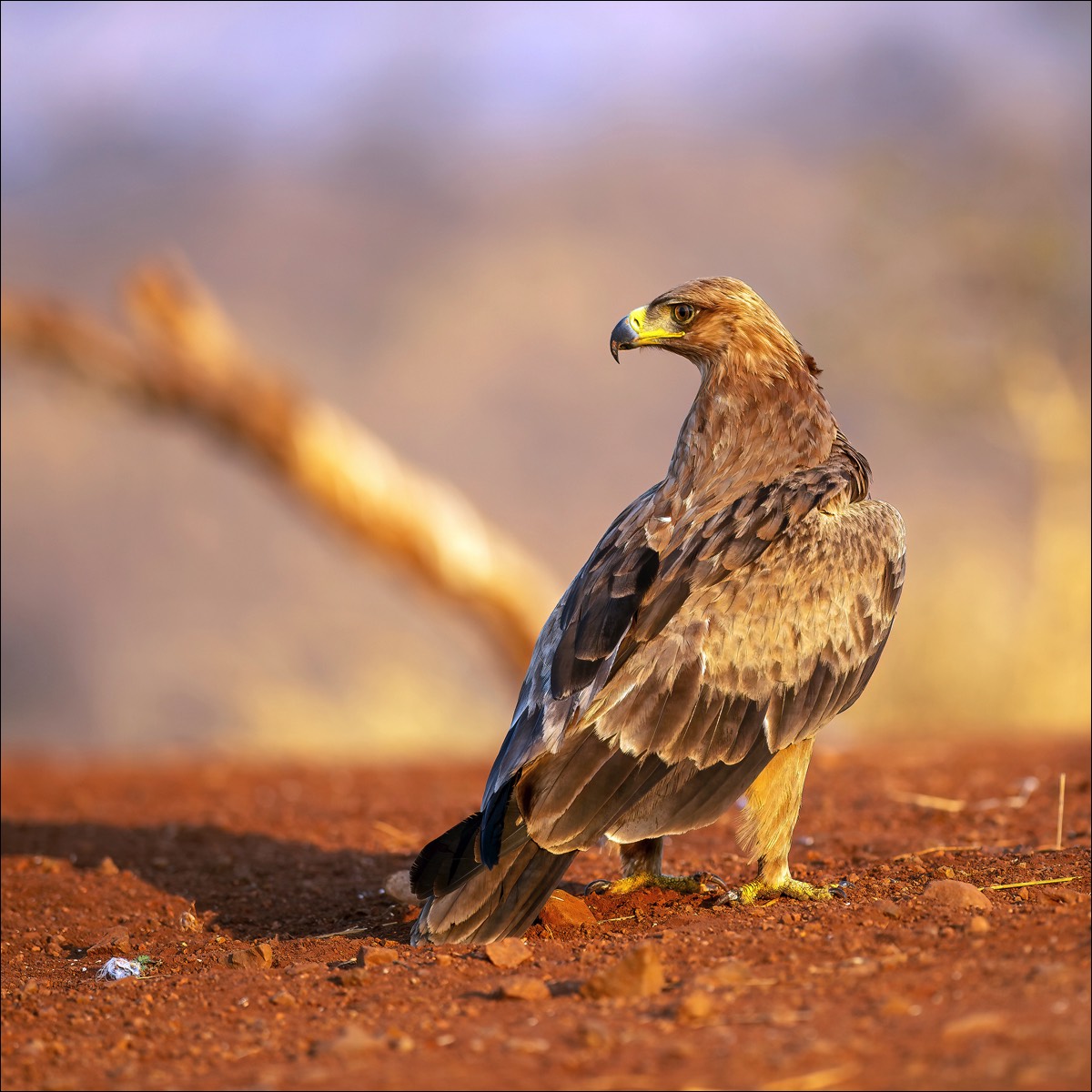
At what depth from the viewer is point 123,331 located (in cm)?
1516

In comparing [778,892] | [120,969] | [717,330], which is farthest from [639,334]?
[120,969]

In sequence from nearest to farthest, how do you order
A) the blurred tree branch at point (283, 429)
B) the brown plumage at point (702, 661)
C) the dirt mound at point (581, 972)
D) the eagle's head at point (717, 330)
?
the dirt mound at point (581, 972), the brown plumage at point (702, 661), the eagle's head at point (717, 330), the blurred tree branch at point (283, 429)

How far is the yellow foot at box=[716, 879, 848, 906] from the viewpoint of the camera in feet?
18.2

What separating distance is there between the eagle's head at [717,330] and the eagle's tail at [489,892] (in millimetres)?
2290

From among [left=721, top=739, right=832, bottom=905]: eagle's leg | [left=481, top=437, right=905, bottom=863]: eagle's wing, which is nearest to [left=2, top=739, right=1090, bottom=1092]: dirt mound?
[left=721, top=739, right=832, bottom=905]: eagle's leg

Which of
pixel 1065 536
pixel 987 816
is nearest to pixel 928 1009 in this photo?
pixel 987 816

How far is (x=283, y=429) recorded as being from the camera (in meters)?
14.4

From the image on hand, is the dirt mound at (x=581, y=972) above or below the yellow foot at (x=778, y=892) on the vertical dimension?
below

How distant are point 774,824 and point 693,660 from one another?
778mm

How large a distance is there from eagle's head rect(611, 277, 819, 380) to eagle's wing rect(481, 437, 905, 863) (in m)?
0.64

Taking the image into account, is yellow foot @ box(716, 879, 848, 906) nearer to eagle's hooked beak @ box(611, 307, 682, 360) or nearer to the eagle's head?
the eagle's head

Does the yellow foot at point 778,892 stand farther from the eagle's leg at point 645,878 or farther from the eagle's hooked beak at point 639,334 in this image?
the eagle's hooked beak at point 639,334

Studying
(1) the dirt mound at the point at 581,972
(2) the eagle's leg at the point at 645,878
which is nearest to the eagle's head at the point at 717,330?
(2) the eagle's leg at the point at 645,878

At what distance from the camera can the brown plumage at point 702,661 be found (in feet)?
16.9
